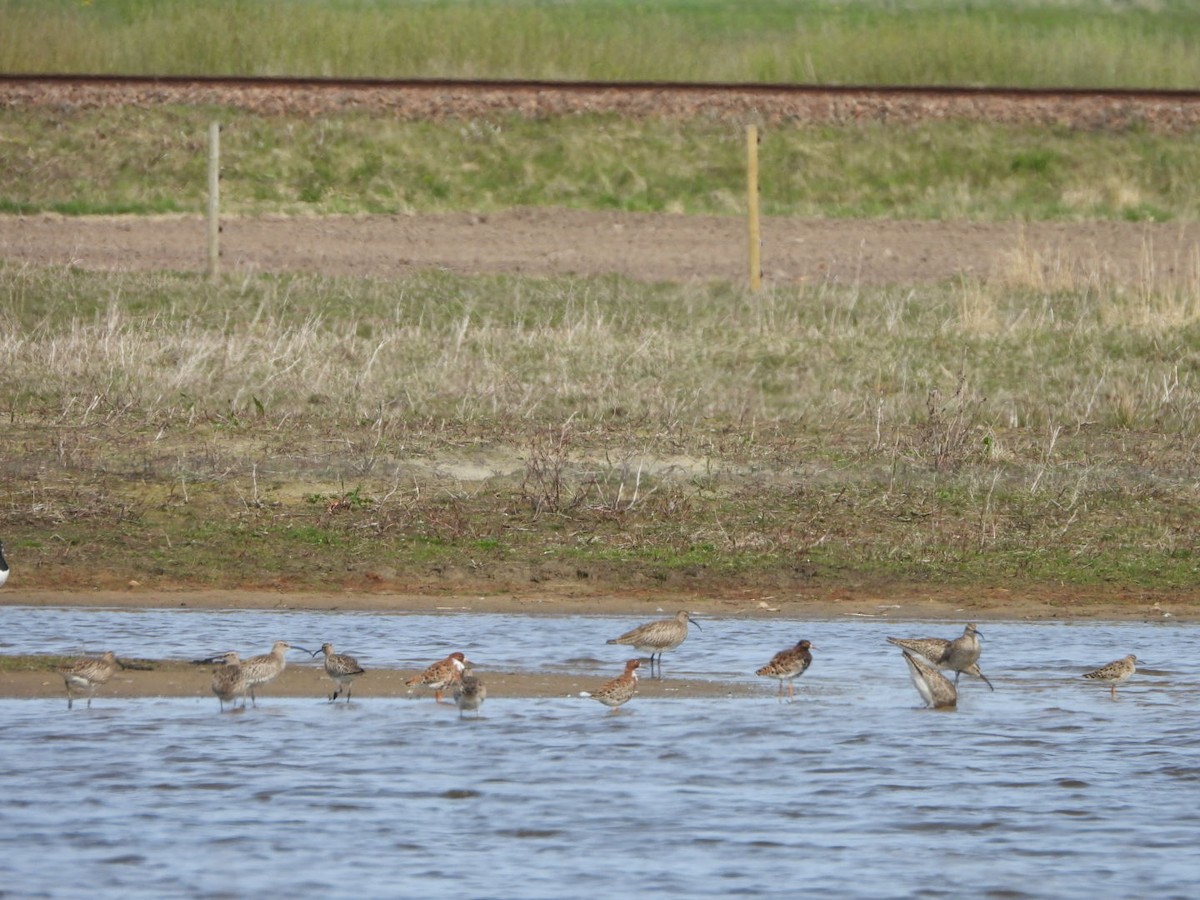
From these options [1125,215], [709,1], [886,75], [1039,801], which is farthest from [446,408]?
[709,1]

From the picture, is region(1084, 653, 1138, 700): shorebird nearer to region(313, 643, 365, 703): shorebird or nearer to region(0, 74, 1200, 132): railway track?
region(313, 643, 365, 703): shorebird

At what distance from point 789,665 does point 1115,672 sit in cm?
168

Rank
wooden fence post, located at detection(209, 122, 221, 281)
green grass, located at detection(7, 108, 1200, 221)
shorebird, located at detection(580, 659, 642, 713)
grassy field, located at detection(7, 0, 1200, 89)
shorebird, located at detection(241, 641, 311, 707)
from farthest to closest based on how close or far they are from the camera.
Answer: grassy field, located at detection(7, 0, 1200, 89) < green grass, located at detection(7, 108, 1200, 221) < wooden fence post, located at detection(209, 122, 221, 281) < shorebird, located at detection(580, 659, 642, 713) < shorebird, located at detection(241, 641, 311, 707)

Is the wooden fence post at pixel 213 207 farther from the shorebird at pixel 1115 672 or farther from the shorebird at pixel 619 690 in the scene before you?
the shorebird at pixel 1115 672

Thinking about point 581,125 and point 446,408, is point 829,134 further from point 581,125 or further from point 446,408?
point 446,408

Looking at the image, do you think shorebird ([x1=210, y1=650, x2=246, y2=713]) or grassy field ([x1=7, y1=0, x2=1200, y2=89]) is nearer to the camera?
shorebird ([x1=210, y1=650, x2=246, y2=713])

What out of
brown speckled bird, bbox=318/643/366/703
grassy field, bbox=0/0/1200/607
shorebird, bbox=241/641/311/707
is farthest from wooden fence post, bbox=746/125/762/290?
shorebird, bbox=241/641/311/707

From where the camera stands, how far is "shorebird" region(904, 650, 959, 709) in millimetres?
11078

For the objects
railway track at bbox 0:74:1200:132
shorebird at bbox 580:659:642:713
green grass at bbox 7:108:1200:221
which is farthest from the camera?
railway track at bbox 0:74:1200:132

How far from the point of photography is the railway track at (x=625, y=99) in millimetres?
35906

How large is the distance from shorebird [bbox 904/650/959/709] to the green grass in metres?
22.1

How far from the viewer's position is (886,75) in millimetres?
41875

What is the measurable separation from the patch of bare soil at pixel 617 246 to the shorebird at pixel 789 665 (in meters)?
14.8

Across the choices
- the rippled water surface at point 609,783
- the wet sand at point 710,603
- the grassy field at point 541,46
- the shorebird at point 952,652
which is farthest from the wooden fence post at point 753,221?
the grassy field at point 541,46
